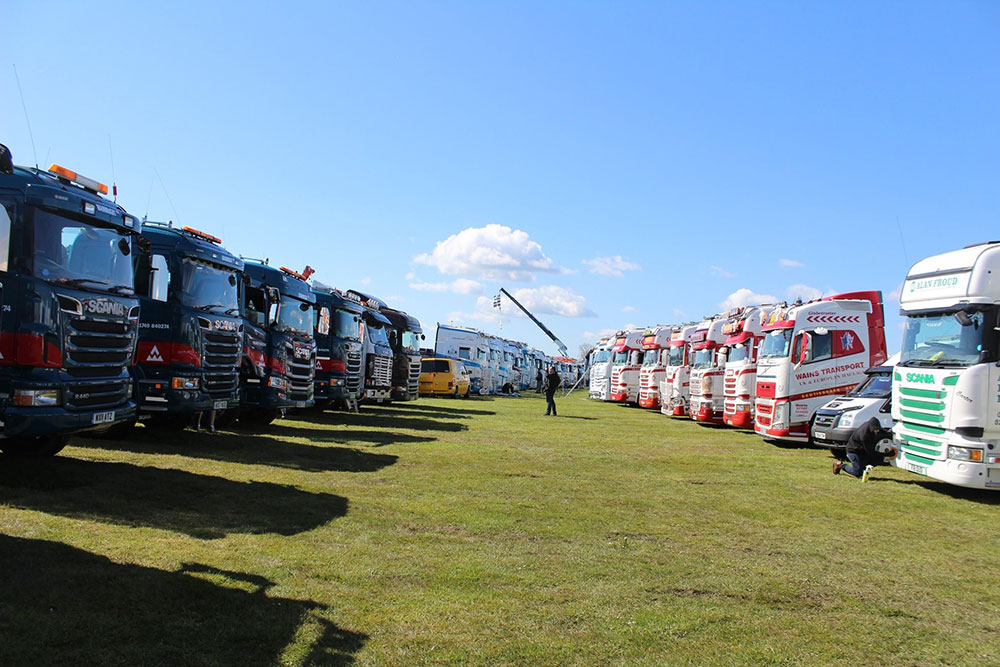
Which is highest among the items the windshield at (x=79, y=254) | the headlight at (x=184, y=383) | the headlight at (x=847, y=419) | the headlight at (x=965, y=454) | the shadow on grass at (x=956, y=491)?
the windshield at (x=79, y=254)

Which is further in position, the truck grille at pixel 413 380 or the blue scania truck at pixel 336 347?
the truck grille at pixel 413 380

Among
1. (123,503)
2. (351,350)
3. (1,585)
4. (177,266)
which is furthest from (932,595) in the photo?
(351,350)

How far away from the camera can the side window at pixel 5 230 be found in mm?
7613

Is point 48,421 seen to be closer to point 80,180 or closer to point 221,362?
point 80,180

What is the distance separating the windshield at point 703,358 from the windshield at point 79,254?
1827cm

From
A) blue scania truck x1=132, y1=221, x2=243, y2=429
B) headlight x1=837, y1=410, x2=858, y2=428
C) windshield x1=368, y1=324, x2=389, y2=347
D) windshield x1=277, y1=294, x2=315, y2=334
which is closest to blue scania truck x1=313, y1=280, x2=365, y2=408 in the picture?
windshield x1=277, y1=294, x2=315, y2=334

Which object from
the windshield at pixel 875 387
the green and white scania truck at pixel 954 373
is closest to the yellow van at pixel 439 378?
the windshield at pixel 875 387

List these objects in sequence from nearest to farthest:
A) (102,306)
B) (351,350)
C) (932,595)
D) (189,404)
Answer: (932,595) < (102,306) < (189,404) < (351,350)

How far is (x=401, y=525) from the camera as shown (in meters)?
7.30

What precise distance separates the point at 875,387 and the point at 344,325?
12.8 meters

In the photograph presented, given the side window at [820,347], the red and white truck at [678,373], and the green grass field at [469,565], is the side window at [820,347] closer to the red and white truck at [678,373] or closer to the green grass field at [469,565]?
the green grass field at [469,565]

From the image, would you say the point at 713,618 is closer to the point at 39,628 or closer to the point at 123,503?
the point at 39,628

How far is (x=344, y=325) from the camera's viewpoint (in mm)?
19844

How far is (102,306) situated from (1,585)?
449 centimetres
